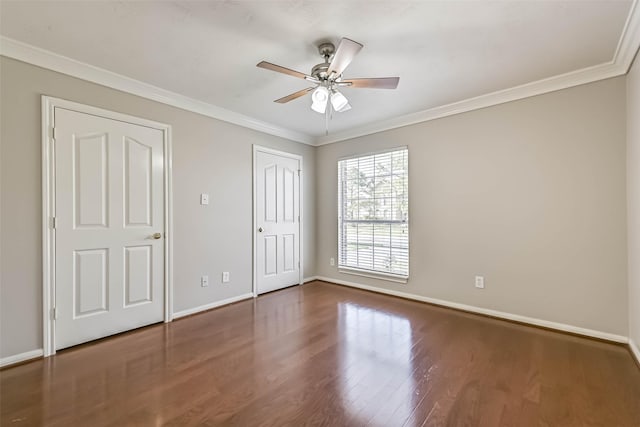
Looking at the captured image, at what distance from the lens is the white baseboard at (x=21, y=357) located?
6.87 feet

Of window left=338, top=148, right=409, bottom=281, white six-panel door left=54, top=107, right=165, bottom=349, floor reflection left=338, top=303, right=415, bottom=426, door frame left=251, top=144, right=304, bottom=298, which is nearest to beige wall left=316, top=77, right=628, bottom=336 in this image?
window left=338, top=148, right=409, bottom=281

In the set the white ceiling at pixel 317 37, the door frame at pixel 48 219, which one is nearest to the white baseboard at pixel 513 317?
the white ceiling at pixel 317 37

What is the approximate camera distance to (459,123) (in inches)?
130

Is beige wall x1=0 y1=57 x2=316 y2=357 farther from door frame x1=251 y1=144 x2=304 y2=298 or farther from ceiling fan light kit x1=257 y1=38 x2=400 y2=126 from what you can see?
ceiling fan light kit x1=257 y1=38 x2=400 y2=126

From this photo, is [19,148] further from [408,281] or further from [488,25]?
[408,281]

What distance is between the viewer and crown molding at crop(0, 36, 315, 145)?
2137 mm

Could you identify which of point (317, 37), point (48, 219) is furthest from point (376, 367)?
point (48, 219)

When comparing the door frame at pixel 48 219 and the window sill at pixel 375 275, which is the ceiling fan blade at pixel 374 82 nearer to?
the door frame at pixel 48 219

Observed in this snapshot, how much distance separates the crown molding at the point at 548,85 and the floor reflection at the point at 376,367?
2419mm

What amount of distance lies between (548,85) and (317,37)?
2.27m

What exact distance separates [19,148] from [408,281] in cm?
401

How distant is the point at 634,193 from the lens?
2189 millimetres

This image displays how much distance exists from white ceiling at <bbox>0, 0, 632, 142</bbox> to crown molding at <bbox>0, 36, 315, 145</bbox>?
0.08 m

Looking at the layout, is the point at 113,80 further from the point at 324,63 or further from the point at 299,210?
the point at 299,210
